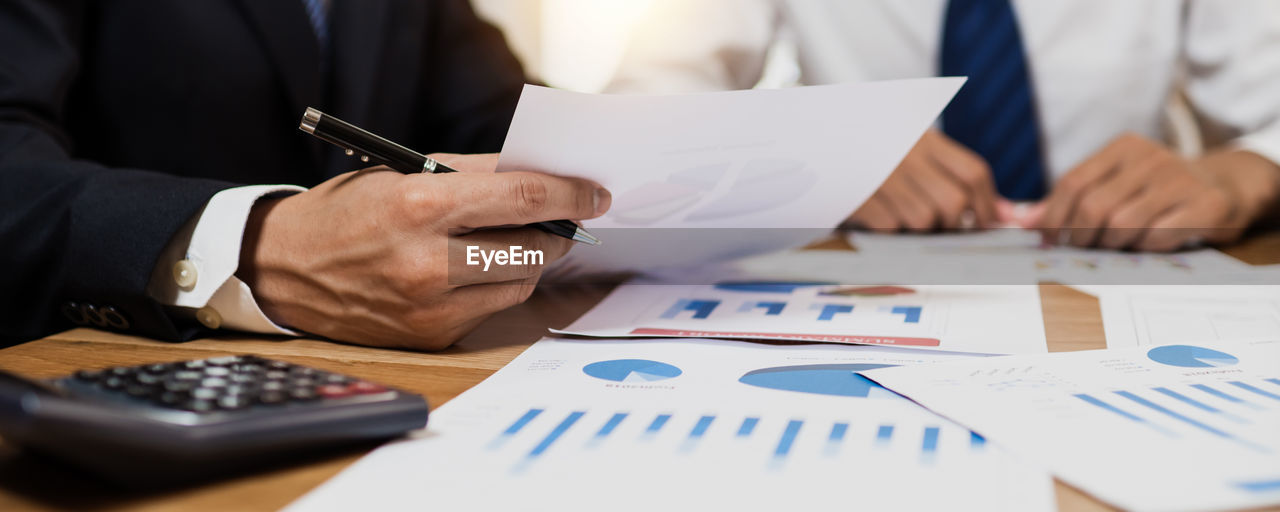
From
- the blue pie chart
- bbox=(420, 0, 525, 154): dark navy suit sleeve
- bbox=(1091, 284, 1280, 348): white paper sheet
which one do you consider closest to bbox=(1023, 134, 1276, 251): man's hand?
bbox=(1091, 284, 1280, 348): white paper sheet

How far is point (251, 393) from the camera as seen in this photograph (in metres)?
0.31

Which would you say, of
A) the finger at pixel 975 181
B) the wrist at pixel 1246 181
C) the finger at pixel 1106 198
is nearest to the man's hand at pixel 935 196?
the finger at pixel 975 181

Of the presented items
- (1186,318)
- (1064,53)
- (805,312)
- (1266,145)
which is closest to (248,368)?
(805,312)

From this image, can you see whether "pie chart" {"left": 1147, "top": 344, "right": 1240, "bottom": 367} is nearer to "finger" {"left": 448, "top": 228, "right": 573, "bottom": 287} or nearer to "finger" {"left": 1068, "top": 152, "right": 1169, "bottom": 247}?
"finger" {"left": 448, "top": 228, "right": 573, "bottom": 287}

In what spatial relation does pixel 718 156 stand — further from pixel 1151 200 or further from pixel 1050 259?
pixel 1151 200

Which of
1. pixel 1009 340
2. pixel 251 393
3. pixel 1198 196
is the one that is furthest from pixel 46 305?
pixel 1198 196

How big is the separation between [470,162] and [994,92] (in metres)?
1.12

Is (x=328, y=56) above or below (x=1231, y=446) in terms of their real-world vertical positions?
above

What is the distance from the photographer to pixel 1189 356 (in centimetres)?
44

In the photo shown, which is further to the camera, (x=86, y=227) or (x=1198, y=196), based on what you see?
(x=1198, y=196)

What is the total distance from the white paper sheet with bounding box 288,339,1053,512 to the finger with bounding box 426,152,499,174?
147 millimetres

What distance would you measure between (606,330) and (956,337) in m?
0.21

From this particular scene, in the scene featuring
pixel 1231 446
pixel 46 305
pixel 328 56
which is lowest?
pixel 1231 446

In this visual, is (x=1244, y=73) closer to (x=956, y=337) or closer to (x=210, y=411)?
(x=956, y=337)
